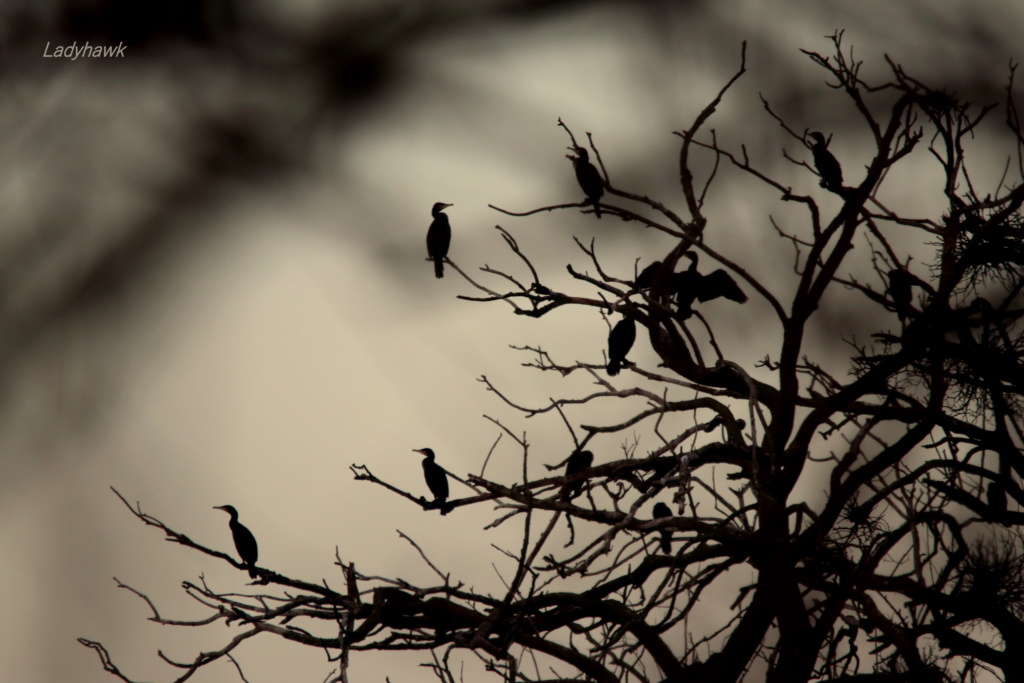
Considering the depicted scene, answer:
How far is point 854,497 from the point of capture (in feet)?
11.1

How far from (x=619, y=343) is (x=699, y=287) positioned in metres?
0.38

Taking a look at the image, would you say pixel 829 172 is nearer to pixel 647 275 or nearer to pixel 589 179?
pixel 647 275

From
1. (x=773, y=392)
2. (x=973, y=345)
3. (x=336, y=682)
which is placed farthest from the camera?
(x=773, y=392)

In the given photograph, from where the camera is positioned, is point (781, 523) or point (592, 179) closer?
point (781, 523)

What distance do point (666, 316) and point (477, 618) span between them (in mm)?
1309

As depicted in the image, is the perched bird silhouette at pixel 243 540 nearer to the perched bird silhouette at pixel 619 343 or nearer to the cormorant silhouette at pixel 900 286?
the perched bird silhouette at pixel 619 343

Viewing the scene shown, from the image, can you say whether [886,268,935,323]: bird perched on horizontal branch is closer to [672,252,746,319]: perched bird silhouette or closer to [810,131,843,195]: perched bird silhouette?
[810,131,843,195]: perched bird silhouette

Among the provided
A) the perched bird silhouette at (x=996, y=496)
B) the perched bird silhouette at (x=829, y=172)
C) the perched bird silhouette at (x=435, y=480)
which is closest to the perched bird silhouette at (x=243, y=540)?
the perched bird silhouette at (x=435, y=480)

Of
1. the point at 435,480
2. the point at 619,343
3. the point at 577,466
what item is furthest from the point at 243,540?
the point at 619,343

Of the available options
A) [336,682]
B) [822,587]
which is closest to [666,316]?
[822,587]

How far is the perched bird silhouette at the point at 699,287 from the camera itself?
9.67ft

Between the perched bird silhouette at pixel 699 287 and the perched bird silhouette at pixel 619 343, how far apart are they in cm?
22

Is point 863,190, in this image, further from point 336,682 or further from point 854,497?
point 336,682

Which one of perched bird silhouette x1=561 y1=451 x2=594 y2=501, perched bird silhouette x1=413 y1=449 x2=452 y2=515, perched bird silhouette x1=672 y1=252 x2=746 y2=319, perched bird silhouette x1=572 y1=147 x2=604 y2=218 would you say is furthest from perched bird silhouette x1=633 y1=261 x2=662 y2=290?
perched bird silhouette x1=413 y1=449 x2=452 y2=515
